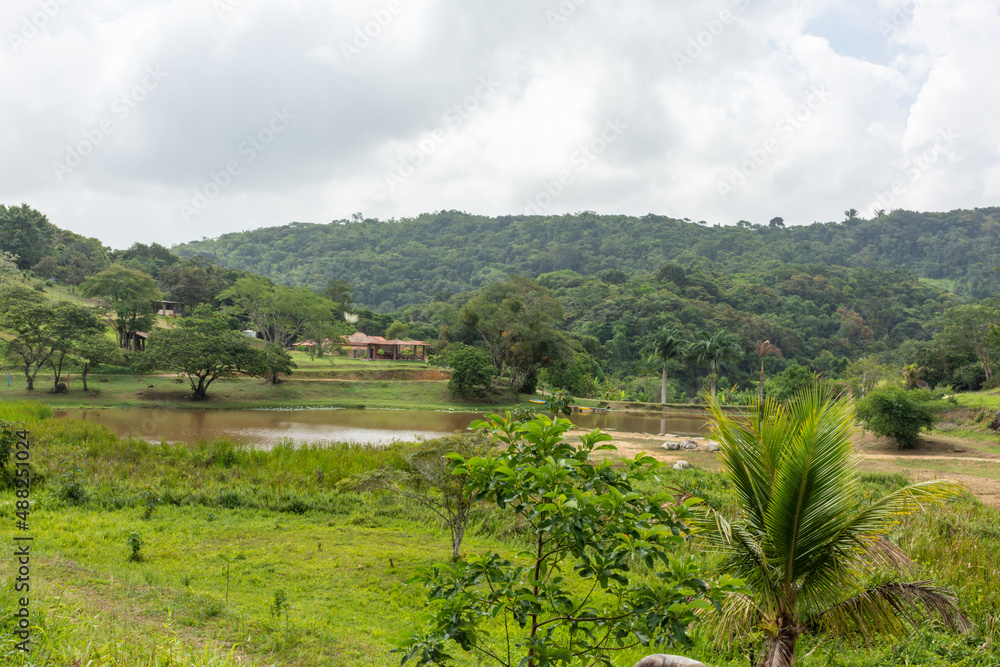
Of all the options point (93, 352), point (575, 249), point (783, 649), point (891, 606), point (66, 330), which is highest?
point (575, 249)

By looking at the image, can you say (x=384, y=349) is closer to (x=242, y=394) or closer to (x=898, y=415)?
(x=242, y=394)

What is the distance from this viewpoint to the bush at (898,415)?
2095 centimetres

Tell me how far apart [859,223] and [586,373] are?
110m

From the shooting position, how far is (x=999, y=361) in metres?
36.5

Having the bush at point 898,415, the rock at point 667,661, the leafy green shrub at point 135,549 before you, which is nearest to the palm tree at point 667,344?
the bush at point 898,415

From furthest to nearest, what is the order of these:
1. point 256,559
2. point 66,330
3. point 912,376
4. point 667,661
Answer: point 912,376, point 66,330, point 256,559, point 667,661

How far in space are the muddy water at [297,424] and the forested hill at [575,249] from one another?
61769mm

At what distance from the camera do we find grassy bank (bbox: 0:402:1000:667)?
4691mm

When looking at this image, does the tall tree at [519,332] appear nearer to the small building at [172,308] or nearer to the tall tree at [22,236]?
the small building at [172,308]

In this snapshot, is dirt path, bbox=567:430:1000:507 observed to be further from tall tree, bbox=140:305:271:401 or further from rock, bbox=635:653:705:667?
tall tree, bbox=140:305:271:401

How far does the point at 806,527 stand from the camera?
4.16 meters

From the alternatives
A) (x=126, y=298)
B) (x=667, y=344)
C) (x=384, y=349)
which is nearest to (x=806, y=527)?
(x=667, y=344)

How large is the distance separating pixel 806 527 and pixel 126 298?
45.1 metres

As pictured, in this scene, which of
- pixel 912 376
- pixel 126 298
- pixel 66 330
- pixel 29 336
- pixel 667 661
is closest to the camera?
pixel 667 661
